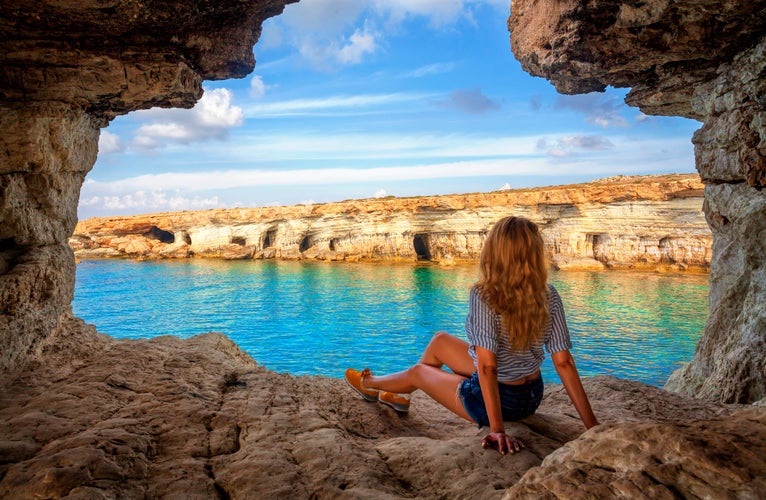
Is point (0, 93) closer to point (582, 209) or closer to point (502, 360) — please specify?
point (502, 360)

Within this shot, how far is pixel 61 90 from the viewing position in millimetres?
5816

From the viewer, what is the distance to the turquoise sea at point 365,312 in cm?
1572

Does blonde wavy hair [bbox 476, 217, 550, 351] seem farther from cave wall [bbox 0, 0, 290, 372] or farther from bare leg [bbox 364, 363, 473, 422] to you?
cave wall [bbox 0, 0, 290, 372]

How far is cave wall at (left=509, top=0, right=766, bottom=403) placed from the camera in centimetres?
571

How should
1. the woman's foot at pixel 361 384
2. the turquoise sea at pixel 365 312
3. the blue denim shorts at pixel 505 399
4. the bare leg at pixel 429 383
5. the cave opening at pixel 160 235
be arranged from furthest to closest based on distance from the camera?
1. the cave opening at pixel 160 235
2. the turquoise sea at pixel 365 312
3. the woman's foot at pixel 361 384
4. the bare leg at pixel 429 383
5. the blue denim shorts at pixel 505 399

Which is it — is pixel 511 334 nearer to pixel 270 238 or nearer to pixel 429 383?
pixel 429 383

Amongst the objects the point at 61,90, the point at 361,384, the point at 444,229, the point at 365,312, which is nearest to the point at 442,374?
the point at 361,384

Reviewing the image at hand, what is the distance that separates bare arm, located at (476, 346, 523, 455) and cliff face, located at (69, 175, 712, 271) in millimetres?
24402

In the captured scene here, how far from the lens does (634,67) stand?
7305mm

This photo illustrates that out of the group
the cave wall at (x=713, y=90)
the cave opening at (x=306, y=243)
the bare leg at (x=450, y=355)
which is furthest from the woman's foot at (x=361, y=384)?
the cave opening at (x=306, y=243)

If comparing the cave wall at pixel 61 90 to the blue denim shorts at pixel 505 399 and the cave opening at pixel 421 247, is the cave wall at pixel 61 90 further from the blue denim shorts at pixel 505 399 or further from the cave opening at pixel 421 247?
the cave opening at pixel 421 247

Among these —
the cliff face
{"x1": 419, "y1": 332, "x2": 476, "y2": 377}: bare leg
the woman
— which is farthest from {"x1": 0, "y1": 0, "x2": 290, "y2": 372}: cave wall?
the cliff face

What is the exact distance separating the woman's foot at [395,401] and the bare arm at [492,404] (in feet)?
5.30

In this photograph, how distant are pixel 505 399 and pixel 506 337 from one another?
0.56 meters
